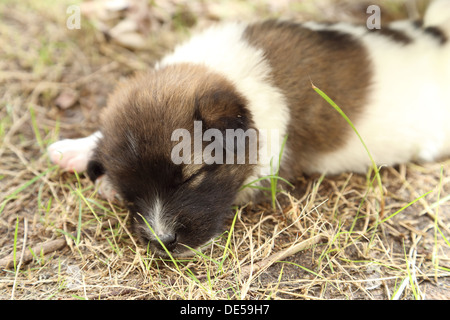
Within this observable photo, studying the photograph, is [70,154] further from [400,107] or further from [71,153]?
[400,107]

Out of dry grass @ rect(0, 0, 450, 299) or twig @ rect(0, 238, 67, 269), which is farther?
twig @ rect(0, 238, 67, 269)

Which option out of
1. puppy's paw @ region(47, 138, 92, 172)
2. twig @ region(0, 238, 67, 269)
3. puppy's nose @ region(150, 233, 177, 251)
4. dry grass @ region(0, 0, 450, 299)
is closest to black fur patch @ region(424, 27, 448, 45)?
dry grass @ region(0, 0, 450, 299)

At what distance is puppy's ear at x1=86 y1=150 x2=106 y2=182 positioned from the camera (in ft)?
9.32

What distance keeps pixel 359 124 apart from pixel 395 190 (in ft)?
1.99

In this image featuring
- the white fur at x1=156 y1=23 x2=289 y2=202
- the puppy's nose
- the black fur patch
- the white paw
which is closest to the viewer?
the puppy's nose

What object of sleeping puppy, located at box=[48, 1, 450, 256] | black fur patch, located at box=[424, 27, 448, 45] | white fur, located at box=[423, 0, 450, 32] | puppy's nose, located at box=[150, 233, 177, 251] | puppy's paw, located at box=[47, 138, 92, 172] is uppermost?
white fur, located at box=[423, 0, 450, 32]

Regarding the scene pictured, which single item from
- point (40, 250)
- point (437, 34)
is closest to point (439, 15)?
point (437, 34)

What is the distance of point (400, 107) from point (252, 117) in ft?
4.50

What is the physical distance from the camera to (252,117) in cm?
272

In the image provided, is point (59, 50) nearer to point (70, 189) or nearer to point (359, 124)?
point (70, 189)

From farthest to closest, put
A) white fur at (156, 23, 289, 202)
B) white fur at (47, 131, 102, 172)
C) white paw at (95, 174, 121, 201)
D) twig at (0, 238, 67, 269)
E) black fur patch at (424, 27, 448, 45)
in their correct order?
1. black fur patch at (424, 27, 448, 45)
2. white fur at (47, 131, 102, 172)
3. white paw at (95, 174, 121, 201)
4. white fur at (156, 23, 289, 202)
5. twig at (0, 238, 67, 269)

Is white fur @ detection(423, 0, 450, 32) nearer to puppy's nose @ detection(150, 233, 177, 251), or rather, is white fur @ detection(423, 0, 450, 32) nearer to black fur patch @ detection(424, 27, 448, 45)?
black fur patch @ detection(424, 27, 448, 45)

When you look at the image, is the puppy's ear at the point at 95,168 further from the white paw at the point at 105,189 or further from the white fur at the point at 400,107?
the white fur at the point at 400,107

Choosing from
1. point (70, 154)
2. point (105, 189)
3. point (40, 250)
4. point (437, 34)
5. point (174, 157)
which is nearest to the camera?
point (174, 157)
